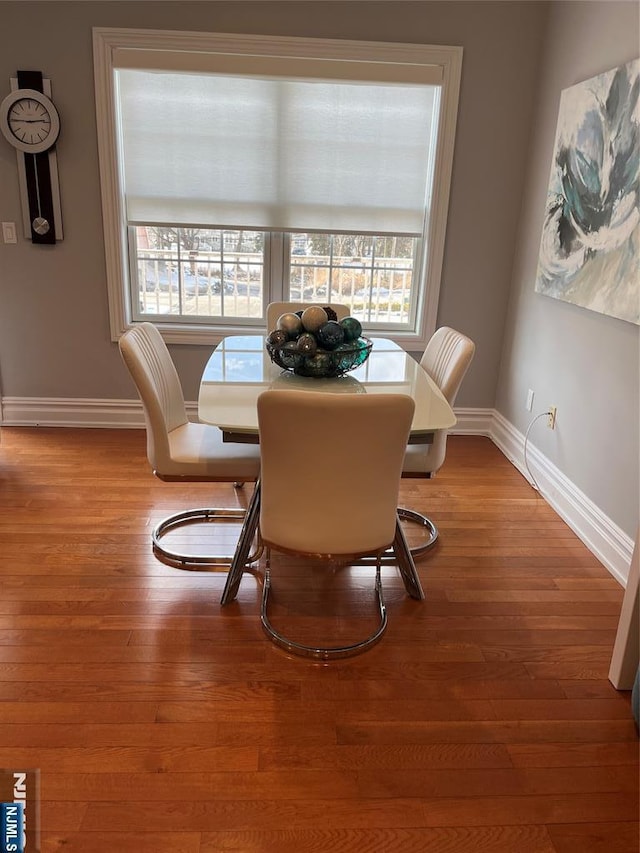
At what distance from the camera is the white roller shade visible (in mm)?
3453

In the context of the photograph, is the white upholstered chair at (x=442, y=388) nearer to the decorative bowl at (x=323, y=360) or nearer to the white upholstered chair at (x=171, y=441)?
the decorative bowl at (x=323, y=360)

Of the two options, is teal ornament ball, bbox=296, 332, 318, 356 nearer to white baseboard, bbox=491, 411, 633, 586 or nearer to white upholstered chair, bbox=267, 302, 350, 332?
white upholstered chair, bbox=267, 302, 350, 332

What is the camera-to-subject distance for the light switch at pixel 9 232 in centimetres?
358

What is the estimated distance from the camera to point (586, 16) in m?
2.96

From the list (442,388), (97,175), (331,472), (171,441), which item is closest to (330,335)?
(442,388)

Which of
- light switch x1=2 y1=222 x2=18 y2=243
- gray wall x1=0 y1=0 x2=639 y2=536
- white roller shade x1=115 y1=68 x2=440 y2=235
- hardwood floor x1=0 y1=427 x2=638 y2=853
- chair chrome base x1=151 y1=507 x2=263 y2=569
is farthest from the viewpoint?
light switch x1=2 y1=222 x2=18 y2=243

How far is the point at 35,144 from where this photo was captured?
342 centimetres

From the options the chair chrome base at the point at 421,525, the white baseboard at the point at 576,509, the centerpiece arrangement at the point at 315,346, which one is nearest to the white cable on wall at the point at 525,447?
the white baseboard at the point at 576,509

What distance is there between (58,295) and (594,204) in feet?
9.61

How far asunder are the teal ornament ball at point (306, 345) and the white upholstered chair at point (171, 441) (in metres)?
0.44

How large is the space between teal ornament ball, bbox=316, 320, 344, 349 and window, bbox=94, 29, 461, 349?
64.4 inches

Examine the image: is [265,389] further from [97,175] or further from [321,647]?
[97,175]

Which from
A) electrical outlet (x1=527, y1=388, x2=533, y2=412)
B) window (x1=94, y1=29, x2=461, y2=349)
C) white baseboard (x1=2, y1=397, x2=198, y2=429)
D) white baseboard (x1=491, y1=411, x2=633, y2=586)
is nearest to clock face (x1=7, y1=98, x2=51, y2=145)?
window (x1=94, y1=29, x2=461, y2=349)

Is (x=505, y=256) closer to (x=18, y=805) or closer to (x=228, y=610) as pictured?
(x=228, y=610)
